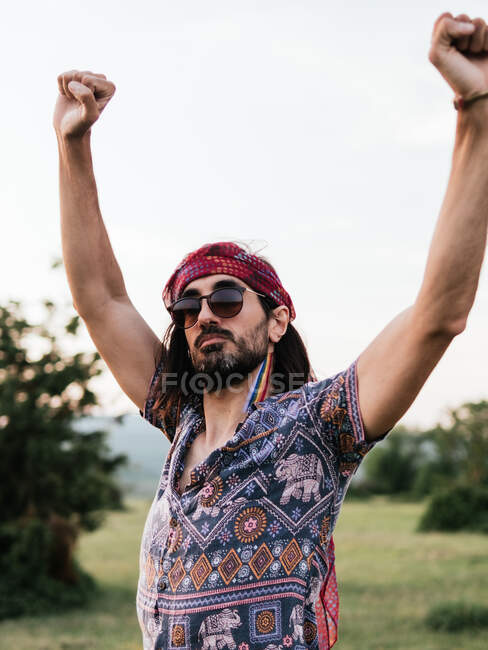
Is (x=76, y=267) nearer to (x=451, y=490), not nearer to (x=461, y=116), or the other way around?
(x=461, y=116)

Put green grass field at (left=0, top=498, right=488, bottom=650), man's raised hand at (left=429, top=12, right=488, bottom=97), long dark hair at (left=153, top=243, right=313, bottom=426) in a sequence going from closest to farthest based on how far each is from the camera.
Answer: man's raised hand at (left=429, top=12, right=488, bottom=97) → long dark hair at (left=153, top=243, right=313, bottom=426) → green grass field at (left=0, top=498, right=488, bottom=650)

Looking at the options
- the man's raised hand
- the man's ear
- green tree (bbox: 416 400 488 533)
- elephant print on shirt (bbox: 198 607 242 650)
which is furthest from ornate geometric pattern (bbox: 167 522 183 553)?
green tree (bbox: 416 400 488 533)

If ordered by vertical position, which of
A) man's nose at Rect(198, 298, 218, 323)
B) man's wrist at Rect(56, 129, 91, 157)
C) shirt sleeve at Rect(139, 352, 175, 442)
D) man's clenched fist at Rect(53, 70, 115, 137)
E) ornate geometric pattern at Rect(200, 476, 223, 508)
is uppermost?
man's clenched fist at Rect(53, 70, 115, 137)

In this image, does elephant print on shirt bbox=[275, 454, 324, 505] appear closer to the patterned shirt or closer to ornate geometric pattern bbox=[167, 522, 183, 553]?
the patterned shirt

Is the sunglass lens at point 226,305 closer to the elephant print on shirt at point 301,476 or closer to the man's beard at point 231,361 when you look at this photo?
the man's beard at point 231,361

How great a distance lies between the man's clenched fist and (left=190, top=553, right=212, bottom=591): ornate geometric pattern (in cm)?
137

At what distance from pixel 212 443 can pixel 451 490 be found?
22593 millimetres

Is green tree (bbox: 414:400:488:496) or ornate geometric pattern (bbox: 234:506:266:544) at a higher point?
green tree (bbox: 414:400:488:496)

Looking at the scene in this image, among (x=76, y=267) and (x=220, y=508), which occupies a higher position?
(x=76, y=267)

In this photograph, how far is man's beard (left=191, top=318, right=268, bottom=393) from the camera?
230 cm

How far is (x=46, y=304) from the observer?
11.4 metres

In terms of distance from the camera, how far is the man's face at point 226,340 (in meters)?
2.30

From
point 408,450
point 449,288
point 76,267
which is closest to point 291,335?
point 76,267

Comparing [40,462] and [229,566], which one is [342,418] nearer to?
[229,566]
